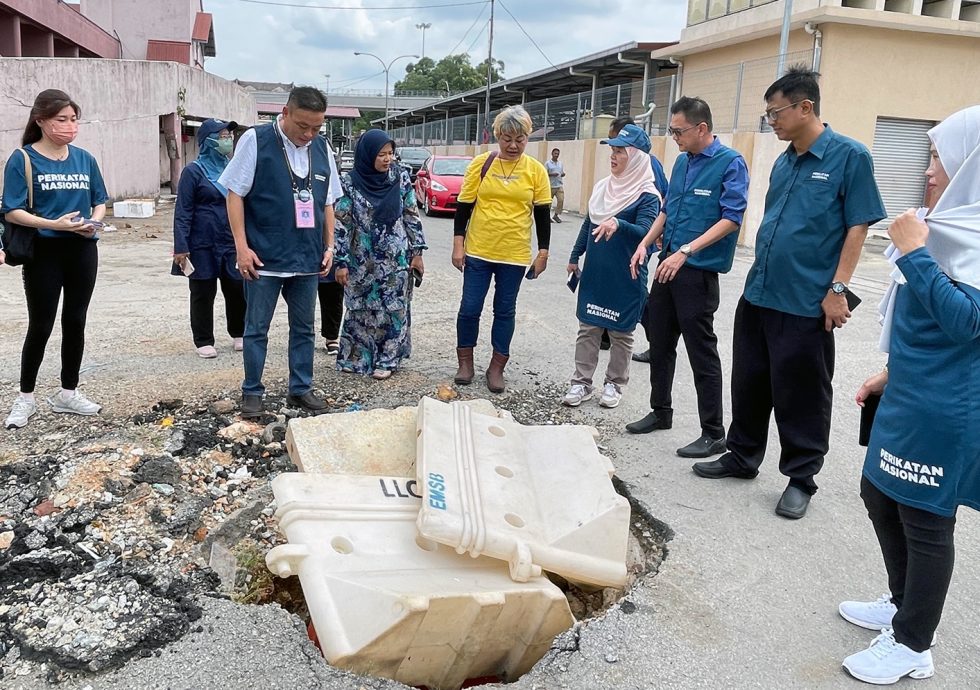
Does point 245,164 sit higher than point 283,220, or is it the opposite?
point 245,164

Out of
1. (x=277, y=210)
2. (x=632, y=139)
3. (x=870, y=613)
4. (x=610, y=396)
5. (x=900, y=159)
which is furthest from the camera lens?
(x=900, y=159)

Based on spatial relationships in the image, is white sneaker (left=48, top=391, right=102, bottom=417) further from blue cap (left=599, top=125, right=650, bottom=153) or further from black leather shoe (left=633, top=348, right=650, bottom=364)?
black leather shoe (left=633, top=348, right=650, bottom=364)

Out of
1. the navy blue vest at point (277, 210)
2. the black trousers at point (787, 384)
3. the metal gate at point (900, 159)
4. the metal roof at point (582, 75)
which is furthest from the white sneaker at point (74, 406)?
the metal roof at point (582, 75)

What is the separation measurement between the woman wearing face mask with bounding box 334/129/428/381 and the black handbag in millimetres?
1825

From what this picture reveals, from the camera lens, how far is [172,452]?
392cm

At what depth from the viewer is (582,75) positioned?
93.9ft

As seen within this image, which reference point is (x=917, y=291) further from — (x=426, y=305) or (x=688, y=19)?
(x=688, y=19)

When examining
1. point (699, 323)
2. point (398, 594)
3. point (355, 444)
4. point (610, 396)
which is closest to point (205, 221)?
point (355, 444)

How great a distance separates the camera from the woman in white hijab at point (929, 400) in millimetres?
2205

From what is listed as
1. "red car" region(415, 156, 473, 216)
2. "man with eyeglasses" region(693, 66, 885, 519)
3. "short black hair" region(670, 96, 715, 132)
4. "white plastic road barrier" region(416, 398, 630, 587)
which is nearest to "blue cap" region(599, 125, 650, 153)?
"short black hair" region(670, 96, 715, 132)

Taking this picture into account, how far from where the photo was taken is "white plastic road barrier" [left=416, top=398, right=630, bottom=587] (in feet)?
8.59

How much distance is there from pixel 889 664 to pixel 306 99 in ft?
12.3

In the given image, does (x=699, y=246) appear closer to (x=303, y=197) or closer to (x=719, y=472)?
(x=719, y=472)

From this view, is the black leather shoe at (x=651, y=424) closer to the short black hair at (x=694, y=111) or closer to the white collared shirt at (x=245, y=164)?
the short black hair at (x=694, y=111)
